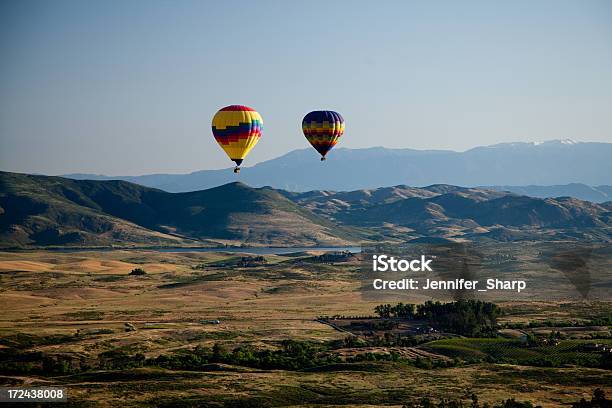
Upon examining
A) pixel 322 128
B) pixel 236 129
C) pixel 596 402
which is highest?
pixel 322 128

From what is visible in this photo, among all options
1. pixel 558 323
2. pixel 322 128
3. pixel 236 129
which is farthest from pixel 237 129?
pixel 558 323

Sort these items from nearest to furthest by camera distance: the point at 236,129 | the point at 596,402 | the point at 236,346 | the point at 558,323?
the point at 596,402
the point at 236,346
the point at 236,129
the point at 558,323

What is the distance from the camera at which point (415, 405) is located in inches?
2921

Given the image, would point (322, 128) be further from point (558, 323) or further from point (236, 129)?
point (558, 323)

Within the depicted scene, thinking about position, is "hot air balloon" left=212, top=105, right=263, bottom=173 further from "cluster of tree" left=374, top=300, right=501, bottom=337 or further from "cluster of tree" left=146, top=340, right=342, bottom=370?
"cluster of tree" left=374, top=300, right=501, bottom=337

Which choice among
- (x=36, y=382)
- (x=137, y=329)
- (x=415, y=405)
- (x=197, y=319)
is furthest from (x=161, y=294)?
(x=415, y=405)

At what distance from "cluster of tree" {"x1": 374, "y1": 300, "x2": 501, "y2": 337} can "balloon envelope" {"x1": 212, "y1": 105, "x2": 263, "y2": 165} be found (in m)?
36.0

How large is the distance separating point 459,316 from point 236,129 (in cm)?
4315

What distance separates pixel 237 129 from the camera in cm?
12081

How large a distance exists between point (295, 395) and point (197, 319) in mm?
56391

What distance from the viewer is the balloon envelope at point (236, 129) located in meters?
121

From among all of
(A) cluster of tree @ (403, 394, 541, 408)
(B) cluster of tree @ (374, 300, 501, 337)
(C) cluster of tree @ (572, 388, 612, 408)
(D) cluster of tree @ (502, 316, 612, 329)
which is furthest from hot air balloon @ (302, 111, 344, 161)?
(C) cluster of tree @ (572, 388, 612, 408)

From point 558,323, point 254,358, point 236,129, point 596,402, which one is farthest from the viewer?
point 558,323

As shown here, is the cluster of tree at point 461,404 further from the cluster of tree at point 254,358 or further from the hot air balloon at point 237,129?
the hot air balloon at point 237,129
